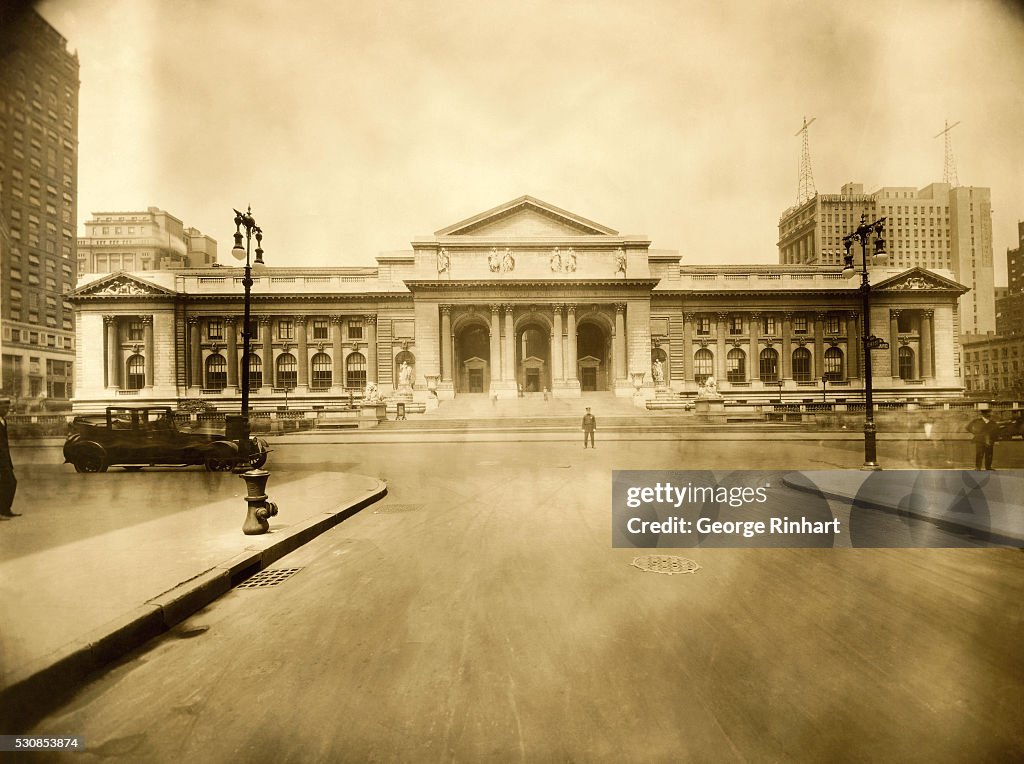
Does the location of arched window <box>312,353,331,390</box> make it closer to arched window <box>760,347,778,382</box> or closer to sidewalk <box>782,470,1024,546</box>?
arched window <box>760,347,778,382</box>

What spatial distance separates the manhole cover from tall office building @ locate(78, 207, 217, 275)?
7028mm

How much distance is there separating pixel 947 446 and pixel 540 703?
17448mm

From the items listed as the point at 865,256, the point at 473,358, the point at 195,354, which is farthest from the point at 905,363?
the point at 195,354

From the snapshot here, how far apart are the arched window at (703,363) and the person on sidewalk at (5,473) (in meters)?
47.6

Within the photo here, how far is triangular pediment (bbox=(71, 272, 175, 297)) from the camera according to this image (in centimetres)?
694

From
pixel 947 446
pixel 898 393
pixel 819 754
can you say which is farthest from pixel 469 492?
pixel 898 393

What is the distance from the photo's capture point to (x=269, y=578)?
591 centimetres

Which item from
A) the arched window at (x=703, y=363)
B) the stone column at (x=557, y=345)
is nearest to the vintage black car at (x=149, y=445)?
the stone column at (x=557, y=345)

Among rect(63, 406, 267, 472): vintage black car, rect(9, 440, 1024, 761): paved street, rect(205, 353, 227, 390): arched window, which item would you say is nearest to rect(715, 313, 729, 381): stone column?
rect(205, 353, 227, 390): arched window

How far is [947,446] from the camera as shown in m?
15.1

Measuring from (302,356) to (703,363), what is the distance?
36463mm

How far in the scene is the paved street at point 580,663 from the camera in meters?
2.81

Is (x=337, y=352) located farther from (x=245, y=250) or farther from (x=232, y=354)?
(x=245, y=250)

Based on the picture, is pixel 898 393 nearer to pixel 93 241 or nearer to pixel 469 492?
pixel 469 492
